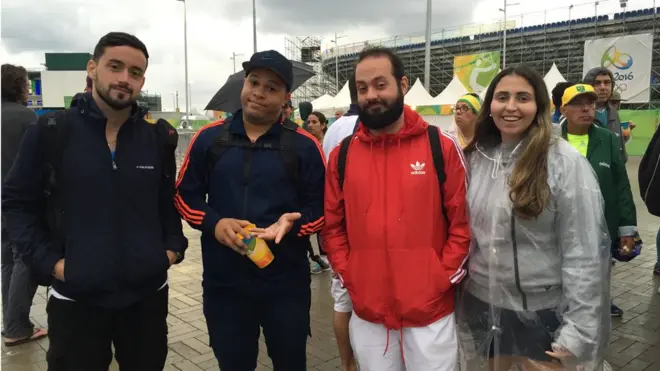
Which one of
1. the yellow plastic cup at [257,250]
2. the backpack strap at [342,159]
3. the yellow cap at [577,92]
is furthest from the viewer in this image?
the yellow cap at [577,92]

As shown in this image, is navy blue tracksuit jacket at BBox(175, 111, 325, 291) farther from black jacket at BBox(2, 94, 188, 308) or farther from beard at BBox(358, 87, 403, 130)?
beard at BBox(358, 87, 403, 130)

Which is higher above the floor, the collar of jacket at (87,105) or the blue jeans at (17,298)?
the collar of jacket at (87,105)

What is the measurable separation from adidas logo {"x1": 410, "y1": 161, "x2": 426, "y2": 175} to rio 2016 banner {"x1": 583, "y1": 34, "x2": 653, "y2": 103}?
83.4ft

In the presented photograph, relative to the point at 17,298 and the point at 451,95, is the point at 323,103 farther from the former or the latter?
the point at 17,298

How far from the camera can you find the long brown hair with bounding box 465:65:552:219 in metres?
2.08

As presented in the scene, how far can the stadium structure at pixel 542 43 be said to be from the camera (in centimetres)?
3325

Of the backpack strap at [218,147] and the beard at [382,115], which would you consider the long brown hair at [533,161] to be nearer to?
the beard at [382,115]

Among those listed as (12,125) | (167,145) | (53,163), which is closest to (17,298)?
(12,125)

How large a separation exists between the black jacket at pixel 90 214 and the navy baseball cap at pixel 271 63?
30.7 inches

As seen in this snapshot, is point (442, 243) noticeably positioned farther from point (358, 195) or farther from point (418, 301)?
point (358, 195)

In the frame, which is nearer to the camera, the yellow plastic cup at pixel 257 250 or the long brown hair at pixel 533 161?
the long brown hair at pixel 533 161

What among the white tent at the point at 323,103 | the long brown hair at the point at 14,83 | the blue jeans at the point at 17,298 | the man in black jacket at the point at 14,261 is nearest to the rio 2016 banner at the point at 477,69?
the white tent at the point at 323,103

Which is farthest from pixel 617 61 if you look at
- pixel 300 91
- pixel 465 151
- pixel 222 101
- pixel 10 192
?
pixel 300 91

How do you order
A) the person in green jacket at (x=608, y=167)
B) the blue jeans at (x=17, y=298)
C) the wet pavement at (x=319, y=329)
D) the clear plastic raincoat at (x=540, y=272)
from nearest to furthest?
the clear plastic raincoat at (x=540, y=272)
the person in green jacket at (x=608, y=167)
the wet pavement at (x=319, y=329)
the blue jeans at (x=17, y=298)
